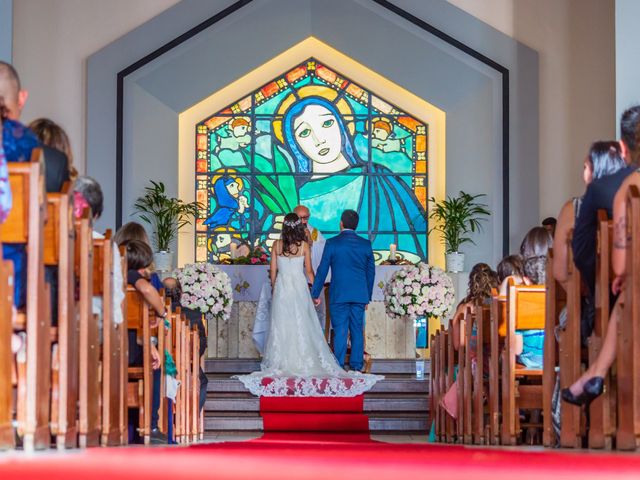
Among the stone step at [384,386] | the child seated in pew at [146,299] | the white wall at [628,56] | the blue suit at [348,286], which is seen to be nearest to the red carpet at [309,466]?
the child seated in pew at [146,299]

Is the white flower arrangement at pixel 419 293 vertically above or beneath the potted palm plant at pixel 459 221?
beneath

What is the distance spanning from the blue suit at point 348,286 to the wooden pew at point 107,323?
5.90 metres

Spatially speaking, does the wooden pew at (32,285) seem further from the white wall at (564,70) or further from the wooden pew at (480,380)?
the white wall at (564,70)

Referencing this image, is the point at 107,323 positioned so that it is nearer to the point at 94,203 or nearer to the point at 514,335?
the point at 94,203

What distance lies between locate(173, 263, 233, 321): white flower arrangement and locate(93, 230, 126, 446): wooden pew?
576 centimetres

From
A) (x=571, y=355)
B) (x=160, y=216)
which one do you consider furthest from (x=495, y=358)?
(x=160, y=216)

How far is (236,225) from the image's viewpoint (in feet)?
54.2

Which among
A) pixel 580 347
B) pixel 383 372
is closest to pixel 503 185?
pixel 383 372

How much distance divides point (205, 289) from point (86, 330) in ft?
21.6

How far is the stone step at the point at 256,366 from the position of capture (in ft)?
40.9

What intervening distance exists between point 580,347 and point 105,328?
2.27 meters

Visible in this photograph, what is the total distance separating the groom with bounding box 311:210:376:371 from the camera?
11875 mm

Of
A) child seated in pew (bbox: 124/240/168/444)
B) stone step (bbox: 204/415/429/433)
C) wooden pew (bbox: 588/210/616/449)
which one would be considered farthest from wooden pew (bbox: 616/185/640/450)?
stone step (bbox: 204/415/429/433)

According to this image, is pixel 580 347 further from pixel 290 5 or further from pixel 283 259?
pixel 290 5
